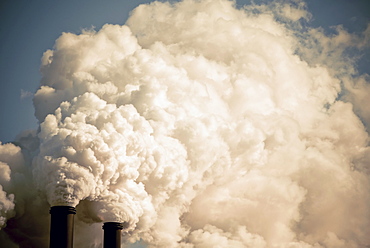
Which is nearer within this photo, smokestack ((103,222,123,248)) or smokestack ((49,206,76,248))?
smokestack ((49,206,76,248))

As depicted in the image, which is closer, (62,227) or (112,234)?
(62,227)

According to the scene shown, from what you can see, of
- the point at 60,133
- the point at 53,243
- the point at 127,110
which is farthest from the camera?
the point at 127,110

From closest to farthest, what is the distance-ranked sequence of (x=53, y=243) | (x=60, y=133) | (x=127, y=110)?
(x=53, y=243), (x=60, y=133), (x=127, y=110)

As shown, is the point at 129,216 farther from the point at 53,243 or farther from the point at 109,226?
the point at 53,243

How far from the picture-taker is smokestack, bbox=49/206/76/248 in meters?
30.8

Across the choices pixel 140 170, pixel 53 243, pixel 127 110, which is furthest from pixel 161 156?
pixel 53 243

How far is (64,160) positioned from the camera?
107 feet

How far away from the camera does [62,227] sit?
3114 centimetres

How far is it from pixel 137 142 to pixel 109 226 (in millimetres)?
6197

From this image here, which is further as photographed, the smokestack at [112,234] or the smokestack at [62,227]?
the smokestack at [112,234]

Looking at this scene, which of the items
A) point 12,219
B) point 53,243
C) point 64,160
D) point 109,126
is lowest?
point 53,243

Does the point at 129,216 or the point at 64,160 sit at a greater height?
the point at 64,160

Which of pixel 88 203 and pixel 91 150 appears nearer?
pixel 91 150

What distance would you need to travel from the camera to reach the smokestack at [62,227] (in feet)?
101
